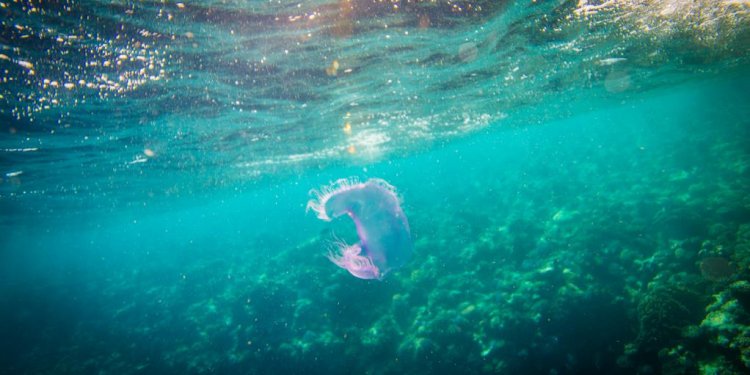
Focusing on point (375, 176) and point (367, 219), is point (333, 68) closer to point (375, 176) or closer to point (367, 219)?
point (375, 176)

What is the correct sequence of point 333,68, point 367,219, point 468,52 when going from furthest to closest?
point 468,52 < point 333,68 < point 367,219

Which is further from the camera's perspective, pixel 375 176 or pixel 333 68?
pixel 375 176

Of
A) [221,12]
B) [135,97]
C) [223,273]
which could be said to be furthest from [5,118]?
Result: [223,273]

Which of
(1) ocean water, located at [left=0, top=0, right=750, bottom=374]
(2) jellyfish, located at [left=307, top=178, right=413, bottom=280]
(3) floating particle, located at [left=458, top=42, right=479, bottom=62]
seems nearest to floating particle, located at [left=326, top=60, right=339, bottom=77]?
(1) ocean water, located at [left=0, top=0, right=750, bottom=374]

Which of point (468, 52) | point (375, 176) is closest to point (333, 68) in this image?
point (375, 176)

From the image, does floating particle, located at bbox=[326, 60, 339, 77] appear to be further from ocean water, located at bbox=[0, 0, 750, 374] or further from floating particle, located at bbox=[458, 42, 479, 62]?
floating particle, located at bbox=[458, 42, 479, 62]

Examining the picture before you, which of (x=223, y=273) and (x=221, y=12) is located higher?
(x=221, y=12)

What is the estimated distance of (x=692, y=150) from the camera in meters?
25.7

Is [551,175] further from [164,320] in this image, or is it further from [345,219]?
[164,320]

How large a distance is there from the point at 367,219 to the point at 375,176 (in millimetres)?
5490

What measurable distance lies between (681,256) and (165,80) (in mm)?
16524

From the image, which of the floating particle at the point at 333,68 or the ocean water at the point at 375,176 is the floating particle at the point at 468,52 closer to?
the ocean water at the point at 375,176

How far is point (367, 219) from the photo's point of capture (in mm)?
4902

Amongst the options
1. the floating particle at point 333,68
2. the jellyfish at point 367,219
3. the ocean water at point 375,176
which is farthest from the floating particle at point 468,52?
the jellyfish at point 367,219
